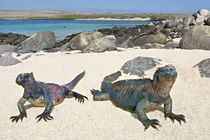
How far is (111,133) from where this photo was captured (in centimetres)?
279

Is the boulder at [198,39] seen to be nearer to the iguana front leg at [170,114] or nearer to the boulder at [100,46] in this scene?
the boulder at [100,46]

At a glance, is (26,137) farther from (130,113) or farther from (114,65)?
(114,65)

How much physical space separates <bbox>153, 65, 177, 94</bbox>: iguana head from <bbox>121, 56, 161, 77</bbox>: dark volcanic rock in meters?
2.05

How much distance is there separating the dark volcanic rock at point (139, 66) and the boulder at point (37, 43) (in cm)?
690

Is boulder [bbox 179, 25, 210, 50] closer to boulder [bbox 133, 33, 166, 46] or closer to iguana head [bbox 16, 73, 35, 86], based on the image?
boulder [bbox 133, 33, 166, 46]

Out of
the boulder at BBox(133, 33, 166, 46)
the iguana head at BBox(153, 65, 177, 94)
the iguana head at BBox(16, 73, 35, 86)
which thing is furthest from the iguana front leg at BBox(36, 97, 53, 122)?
the boulder at BBox(133, 33, 166, 46)

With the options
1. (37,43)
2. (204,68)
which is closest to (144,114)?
(204,68)

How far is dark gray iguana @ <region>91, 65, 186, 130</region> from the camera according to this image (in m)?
2.68

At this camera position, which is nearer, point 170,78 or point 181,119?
point 170,78

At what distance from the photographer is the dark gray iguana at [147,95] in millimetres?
2678

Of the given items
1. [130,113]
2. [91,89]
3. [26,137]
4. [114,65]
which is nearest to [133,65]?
[114,65]

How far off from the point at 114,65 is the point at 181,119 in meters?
2.88

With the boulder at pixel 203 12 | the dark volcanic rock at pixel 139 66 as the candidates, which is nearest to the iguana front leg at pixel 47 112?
the dark volcanic rock at pixel 139 66

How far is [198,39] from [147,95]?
5.74 metres
